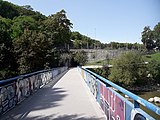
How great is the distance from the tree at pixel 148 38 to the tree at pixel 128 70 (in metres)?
69.6

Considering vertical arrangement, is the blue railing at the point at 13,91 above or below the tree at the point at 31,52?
below

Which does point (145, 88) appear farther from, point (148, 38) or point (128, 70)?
point (148, 38)

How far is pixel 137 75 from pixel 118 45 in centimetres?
9132

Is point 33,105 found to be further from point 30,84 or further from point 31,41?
point 31,41

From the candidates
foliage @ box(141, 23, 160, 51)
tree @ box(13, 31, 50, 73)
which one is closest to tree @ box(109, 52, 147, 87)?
tree @ box(13, 31, 50, 73)

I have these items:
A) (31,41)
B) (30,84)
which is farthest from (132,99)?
(31,41)

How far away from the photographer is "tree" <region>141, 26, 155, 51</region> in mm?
145800

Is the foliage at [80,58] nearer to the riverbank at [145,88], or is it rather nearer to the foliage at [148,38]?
the riverbank at [145,88]

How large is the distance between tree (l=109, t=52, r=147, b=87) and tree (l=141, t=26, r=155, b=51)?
6961 centimetres

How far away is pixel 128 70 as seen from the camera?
7475 cm

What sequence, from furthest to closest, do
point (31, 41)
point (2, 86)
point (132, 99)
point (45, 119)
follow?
1. point (31, 41)
2. point (2, 86)
3. point (45, 119)
4. point (132, 99)

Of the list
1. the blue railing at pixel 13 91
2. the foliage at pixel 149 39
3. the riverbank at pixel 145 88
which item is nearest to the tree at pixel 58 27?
the riverbank at pixel 145 88

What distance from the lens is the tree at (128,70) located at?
243 feet

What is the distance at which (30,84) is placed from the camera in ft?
42.0
